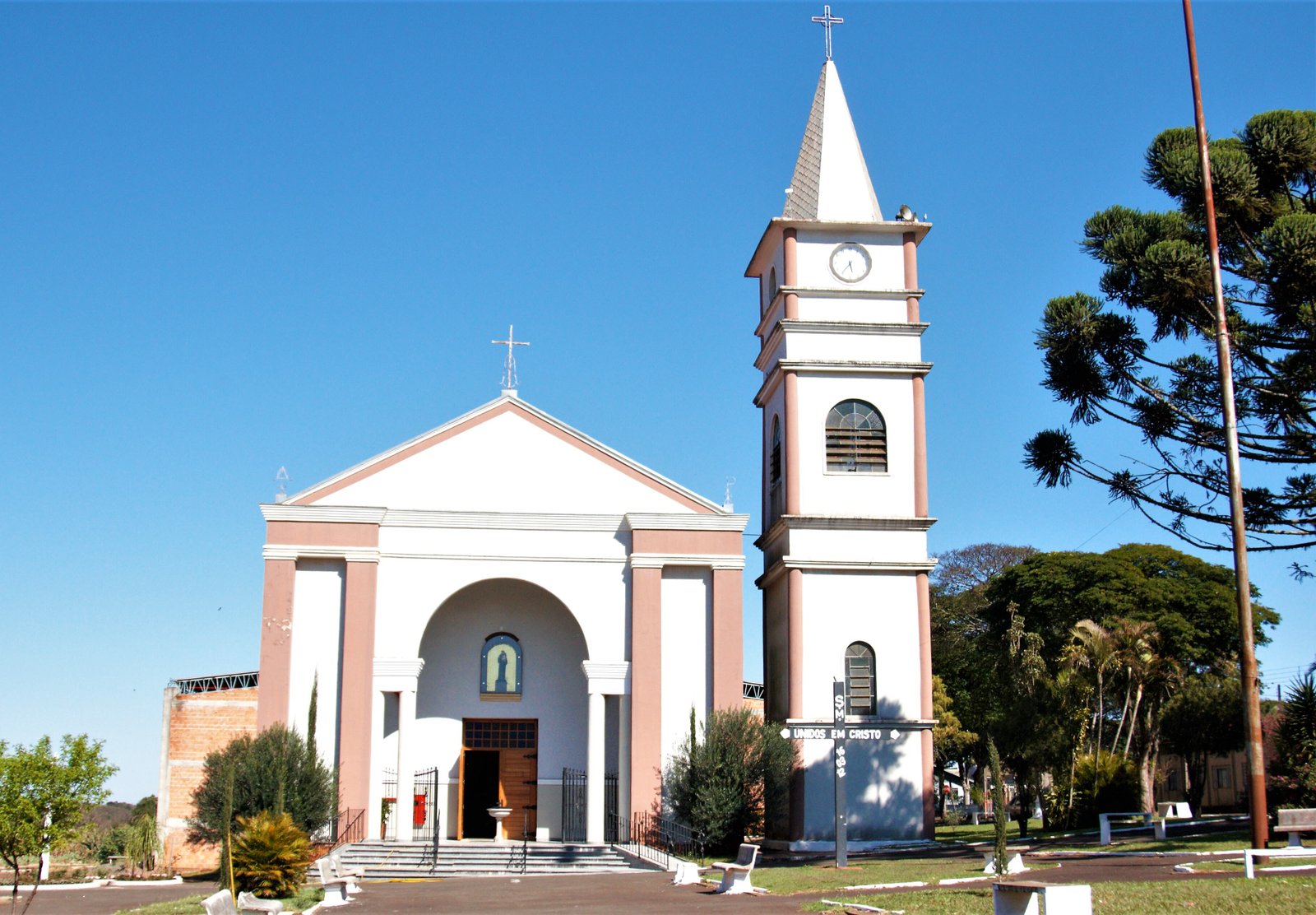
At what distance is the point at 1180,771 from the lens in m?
66.2

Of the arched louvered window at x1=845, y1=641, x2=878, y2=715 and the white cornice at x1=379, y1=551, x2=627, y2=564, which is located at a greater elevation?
the white cornice at x1=379, y1=551, x2=627, y2=564

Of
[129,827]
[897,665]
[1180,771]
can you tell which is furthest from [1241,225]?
[1180,771]

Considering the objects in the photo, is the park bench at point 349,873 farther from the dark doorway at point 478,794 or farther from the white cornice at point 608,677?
the white cornice at point 608,677

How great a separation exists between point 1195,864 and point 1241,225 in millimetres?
11486

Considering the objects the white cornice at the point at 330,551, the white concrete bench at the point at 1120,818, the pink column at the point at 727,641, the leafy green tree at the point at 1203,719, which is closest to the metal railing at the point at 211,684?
the white cornice at the point at 330,551

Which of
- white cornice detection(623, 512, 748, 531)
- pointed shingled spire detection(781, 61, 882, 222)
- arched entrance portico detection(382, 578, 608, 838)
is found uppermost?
pointed shingled spire detection(781, 61, 882, 222)

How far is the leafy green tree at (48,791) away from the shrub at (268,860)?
30.5 ft

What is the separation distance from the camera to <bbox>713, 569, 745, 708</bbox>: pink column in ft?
95.7

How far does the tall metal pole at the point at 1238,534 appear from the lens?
63.5 ft

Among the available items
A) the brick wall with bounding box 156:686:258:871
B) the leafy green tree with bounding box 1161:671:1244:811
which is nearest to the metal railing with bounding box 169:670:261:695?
the brick wall with bounding box 156:686:258:871

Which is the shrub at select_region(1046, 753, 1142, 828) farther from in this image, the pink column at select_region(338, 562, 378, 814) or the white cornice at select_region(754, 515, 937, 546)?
the pink column at select_region(338, 562, 378, 814)

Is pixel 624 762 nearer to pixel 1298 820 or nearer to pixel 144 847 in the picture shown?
pixel 144 847

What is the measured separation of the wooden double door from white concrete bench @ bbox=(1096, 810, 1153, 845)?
1191 centimetres

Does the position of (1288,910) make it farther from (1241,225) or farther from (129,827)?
(129,827)
